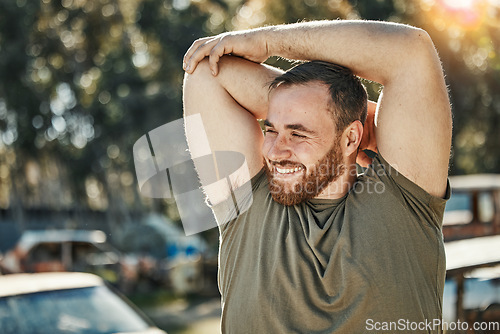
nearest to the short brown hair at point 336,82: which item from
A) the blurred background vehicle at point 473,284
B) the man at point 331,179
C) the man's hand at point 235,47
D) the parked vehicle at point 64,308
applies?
the man at point 331,179

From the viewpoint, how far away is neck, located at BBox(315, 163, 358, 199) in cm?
212

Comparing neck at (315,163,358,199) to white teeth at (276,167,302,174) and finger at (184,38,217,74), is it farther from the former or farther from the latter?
finger at (184,38,217,74)

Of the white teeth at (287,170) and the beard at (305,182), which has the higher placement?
the white teeth at (287,170)

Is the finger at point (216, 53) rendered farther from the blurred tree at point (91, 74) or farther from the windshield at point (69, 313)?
the blurred tree at point (91, 74)

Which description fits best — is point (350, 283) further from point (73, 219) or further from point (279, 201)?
point (73, 219)

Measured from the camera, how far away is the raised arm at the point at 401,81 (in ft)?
6.43

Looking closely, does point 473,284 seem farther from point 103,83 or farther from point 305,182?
point 103,83

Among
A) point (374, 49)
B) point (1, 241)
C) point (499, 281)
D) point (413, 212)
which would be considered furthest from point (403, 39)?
point (1, 241)

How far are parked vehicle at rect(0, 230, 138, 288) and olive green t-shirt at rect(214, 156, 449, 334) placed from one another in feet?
44.3

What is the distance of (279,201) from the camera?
6.81 ft

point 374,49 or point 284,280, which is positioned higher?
point 374,49

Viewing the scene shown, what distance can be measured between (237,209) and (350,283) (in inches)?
19.5

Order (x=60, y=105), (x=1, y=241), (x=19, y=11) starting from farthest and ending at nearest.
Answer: (x=1, y=241) < (x=60, y=105) < (x=19, y=11)

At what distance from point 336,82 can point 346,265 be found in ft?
2.09
